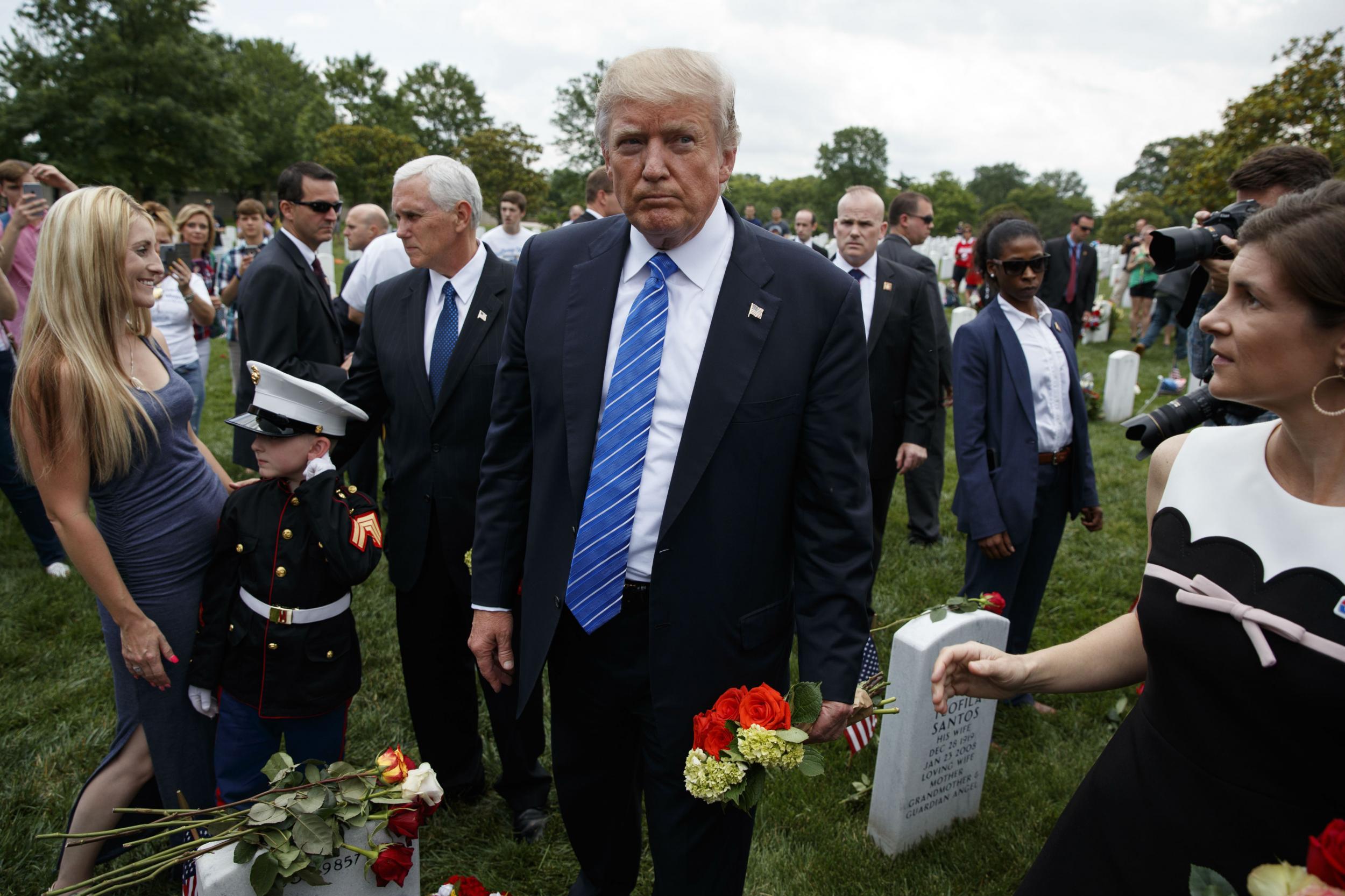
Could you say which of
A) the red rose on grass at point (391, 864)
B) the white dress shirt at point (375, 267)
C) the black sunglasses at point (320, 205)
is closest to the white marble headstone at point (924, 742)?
the red rose on grass at point (391, 864)

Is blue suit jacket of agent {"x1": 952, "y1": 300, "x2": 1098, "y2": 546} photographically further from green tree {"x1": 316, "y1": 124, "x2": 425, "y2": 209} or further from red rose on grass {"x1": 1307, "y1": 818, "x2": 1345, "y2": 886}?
green tree {"x1": 316, "y1": 124, "x2": 425, "y2": 209}

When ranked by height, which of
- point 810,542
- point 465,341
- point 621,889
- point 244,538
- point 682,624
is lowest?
point 621,889

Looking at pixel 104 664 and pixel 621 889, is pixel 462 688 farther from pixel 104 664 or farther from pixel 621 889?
pixel 104 664

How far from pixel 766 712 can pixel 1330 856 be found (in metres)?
1.03

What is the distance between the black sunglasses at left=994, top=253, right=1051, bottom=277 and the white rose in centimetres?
321

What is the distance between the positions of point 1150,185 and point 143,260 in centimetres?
10566

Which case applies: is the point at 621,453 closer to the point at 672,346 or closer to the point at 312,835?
the point at 672,346

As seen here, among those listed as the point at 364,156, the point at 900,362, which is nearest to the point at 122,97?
the point at 364,156

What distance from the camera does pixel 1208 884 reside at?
1445 millimetres

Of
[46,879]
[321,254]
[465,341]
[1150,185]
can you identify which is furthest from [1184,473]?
[1150,185]

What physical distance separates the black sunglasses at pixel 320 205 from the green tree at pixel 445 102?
73.9 meters

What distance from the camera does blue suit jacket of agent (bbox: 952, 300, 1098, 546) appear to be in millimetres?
3900

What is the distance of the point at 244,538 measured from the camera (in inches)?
108

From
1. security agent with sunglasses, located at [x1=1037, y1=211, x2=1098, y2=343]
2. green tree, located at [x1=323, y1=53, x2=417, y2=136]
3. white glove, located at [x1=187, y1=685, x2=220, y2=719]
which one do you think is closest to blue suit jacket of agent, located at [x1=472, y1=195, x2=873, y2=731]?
white glove, located at [x1=187, y1=685, x2=220, y2=719]
